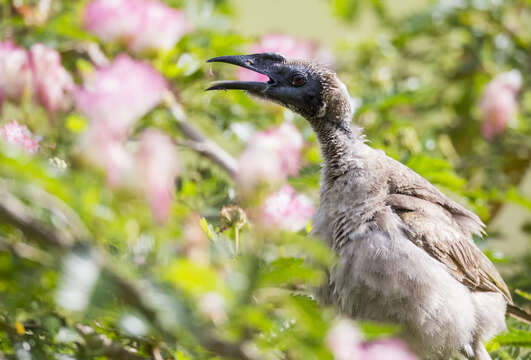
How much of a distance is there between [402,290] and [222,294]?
106 centimetres

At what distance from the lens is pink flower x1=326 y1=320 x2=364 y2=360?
2.95ft

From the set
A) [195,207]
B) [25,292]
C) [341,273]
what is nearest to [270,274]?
[25,292]

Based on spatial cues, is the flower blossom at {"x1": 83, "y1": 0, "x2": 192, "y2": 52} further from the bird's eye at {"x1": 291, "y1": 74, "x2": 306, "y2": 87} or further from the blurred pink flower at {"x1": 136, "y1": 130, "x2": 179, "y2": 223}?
the blurred pink flower at {"x1": 136, "y1": 130, "x2": 179, "y2": 223}

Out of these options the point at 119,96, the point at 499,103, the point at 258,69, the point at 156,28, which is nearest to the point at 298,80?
the point at 258,69

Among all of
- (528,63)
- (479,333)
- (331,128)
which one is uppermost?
(528,63)

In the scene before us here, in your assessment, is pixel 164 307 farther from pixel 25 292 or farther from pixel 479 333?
pixel 479 333

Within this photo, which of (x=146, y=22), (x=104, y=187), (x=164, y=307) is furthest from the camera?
(x=146, y=22)

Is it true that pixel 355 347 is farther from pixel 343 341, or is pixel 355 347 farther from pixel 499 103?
pixel 499 103

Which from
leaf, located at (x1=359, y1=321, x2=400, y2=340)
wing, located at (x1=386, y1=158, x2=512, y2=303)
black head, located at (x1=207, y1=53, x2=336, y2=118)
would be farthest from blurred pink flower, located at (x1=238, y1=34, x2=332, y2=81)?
leaf, located at (x1=359, y1=321, x2=400, y2=340)

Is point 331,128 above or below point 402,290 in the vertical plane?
above

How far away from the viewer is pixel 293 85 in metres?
2.26

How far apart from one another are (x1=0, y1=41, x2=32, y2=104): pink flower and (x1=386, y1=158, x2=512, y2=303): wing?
3.48ft

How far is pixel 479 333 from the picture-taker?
1933mm

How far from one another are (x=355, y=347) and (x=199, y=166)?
150 cm
